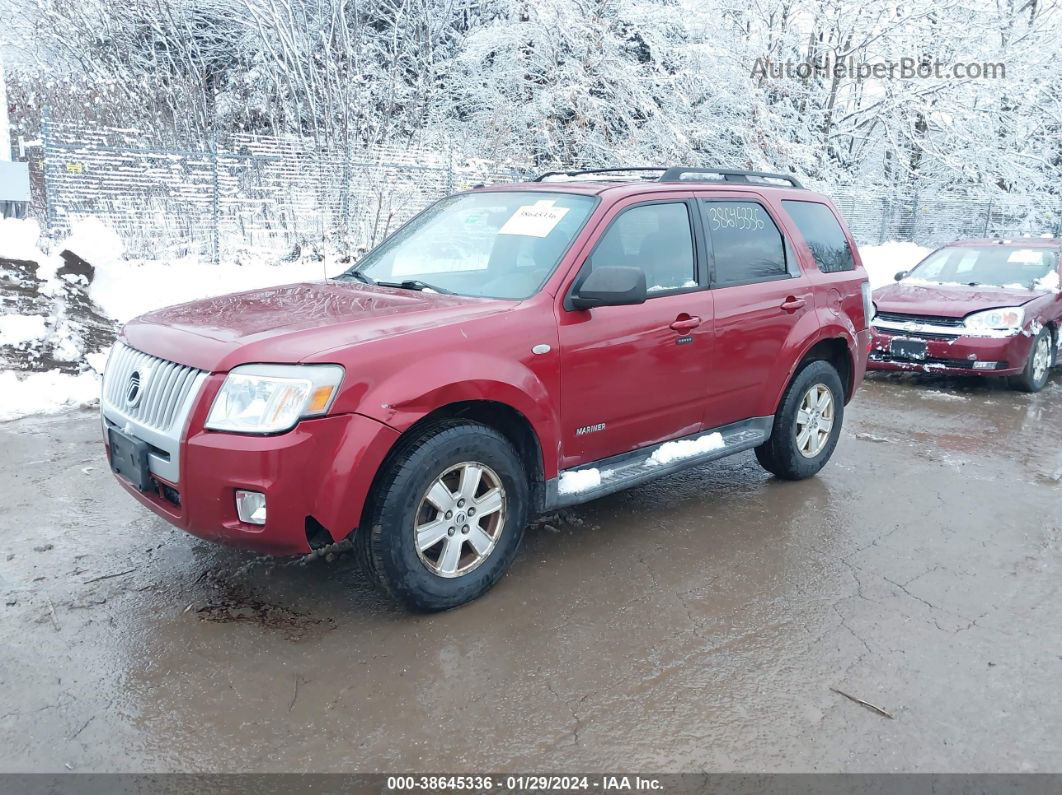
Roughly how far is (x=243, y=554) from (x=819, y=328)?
3.59 meters

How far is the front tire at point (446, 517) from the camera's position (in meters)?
3.38

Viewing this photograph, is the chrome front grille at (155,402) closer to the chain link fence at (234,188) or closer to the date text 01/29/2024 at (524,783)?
the date text 01/29/2024 at (524,783)

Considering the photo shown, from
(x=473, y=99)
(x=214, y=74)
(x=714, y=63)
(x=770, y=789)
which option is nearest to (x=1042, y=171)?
(x=714, y=63)

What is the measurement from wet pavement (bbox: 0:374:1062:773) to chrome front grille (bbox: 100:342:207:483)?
738 mm

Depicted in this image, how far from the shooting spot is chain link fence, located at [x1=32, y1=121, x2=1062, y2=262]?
37.8 ft

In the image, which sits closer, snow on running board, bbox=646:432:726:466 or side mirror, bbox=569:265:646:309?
side mirror, bbox=569:265:646:309

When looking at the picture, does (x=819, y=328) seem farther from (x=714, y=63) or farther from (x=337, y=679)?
(x=714, y=63)

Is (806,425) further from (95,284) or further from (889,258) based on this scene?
(889,258)

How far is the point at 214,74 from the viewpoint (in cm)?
1717

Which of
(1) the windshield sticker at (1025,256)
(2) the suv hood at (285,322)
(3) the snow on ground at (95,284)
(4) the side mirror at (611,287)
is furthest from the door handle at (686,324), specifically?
(1) the windshield sticker at (1025,256)

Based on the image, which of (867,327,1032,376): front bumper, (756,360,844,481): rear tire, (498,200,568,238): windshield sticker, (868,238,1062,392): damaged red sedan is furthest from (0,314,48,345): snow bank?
(867,327,1032,376): front bumper

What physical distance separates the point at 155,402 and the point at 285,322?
0.60 meters

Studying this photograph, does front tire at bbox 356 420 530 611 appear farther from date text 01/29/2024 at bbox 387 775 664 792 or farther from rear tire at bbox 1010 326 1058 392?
rear tire at bbox 1010 326 1058 392

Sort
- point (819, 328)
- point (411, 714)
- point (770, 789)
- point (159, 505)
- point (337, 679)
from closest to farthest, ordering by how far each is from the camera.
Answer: point (770, 789), point (411, 714), point (337, 679), point (159, 505), point (819, 328)
